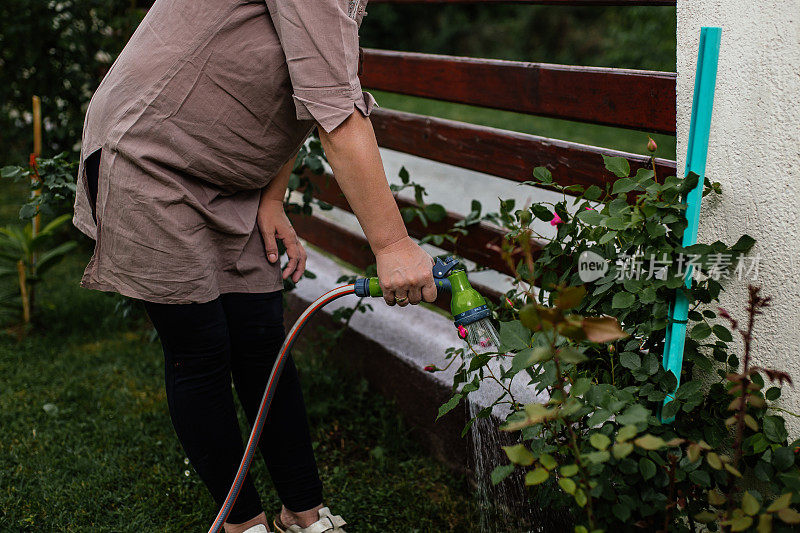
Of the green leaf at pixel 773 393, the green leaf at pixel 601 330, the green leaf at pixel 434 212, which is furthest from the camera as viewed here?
the green leaf at pixel 434 212

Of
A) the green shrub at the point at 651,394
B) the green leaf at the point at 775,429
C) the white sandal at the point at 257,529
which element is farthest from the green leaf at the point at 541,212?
the white sandal at the point at 257,529

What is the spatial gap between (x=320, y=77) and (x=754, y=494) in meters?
1.03

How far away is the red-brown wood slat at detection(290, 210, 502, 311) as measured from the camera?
119 inches

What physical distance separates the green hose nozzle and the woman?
59 millimetres

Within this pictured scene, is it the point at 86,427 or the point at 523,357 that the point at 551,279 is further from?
the point at 86,427

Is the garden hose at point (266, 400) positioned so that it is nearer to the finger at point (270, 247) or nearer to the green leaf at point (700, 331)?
the finger at point (270, 247)

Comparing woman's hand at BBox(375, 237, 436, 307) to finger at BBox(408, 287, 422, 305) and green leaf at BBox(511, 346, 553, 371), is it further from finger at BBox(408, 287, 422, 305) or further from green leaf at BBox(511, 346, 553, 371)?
green leaf at BBox(511, 346, 553, 371)

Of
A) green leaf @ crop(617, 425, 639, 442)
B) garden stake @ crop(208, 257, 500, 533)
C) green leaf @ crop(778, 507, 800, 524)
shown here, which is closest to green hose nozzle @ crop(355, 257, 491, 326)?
garden stake @ crop(208, 257, 500, 533)

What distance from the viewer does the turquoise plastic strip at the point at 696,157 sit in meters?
1.38

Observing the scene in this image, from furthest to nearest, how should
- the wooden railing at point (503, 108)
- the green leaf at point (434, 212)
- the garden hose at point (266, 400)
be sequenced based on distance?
the green leaf at point (434, 212)
the wooden railing at point (503, 108)
the garden hose at point (266, 400)

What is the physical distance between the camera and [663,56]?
790 centimetres

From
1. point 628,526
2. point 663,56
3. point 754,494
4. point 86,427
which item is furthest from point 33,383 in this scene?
point 663,56

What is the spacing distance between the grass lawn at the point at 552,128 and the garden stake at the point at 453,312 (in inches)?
173

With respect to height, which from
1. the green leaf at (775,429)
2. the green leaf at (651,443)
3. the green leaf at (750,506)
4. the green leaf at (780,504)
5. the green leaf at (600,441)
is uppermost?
the green leaf at (651,443)
